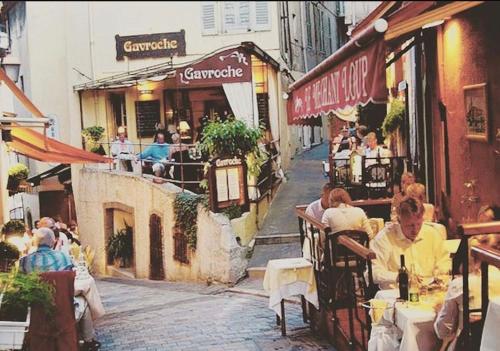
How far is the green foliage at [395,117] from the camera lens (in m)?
13.6

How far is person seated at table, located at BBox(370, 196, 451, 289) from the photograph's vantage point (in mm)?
6426

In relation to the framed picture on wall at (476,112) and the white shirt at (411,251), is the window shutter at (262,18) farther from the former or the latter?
the white shirt at (411,251)

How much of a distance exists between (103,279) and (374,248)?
12857 millimetres

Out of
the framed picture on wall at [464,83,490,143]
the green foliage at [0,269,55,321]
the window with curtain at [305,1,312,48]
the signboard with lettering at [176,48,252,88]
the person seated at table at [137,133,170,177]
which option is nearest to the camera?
the green foliage at [0,269,55,321]

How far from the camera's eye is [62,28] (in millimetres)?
22344

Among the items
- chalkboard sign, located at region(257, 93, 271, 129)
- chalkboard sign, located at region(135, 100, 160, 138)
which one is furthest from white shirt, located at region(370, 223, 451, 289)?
chalkboard sign, located at region(135, 100, 160, 138)

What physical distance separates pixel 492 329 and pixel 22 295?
413cm

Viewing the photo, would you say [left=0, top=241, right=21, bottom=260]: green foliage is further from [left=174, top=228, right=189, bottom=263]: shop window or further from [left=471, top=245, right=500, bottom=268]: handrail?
[left=471, top=245, right=500, bottom=268]: handrail

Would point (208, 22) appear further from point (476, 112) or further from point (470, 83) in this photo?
point (476, 112)

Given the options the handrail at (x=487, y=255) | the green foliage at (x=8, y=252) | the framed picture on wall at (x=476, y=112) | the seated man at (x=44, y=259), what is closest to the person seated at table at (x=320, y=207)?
the framed picture on wall at (x=476, y=112)

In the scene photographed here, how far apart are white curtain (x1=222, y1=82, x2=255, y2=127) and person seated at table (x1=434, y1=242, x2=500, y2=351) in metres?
12.0

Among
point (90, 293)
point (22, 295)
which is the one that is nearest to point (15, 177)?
point (90, 293)

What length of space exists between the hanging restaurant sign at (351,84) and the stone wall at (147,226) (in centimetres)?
649

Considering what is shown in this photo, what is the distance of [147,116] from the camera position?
22.2 m
